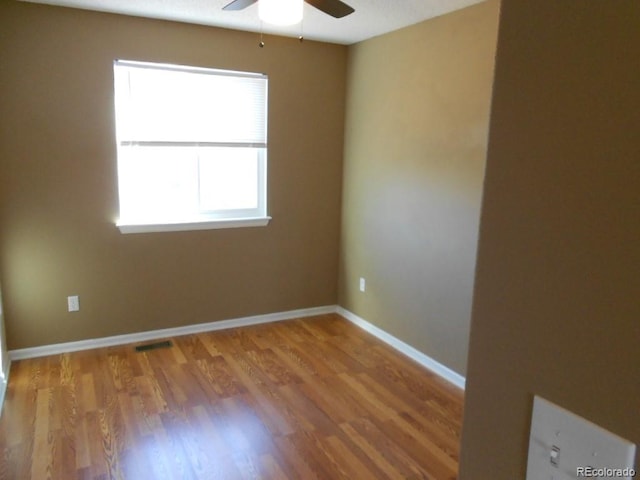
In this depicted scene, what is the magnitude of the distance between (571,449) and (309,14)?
125 inches

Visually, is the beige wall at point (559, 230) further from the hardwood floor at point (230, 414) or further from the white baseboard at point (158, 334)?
the white baseboard at point (158, 334)

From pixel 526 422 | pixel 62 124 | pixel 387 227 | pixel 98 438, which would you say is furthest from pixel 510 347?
pixel 62 124

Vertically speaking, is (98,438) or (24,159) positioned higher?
(24,159)

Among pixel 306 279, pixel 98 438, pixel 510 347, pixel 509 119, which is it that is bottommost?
pixel 98 438

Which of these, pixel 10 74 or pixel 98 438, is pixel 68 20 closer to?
pixel 10 74

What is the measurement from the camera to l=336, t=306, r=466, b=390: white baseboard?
3.27m

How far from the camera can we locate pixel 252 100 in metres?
3.90

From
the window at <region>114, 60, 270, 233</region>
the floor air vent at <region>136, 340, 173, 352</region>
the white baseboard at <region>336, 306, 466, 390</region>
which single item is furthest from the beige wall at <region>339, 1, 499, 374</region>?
the floor air vent at <region>136, 340, 173, 352</region>

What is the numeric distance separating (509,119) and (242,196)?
3.62 metres

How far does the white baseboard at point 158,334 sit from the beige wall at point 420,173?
0.54 meters

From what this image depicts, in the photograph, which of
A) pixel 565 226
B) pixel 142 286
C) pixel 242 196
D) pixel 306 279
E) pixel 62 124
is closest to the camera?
pixel 565 226

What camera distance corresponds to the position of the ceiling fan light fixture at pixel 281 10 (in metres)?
2.17

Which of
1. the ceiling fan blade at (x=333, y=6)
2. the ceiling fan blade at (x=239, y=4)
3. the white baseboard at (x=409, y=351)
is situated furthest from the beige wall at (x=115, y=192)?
the ceiling fan blade at (x=333, y=6)

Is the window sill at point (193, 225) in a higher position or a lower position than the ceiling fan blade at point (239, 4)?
lower
